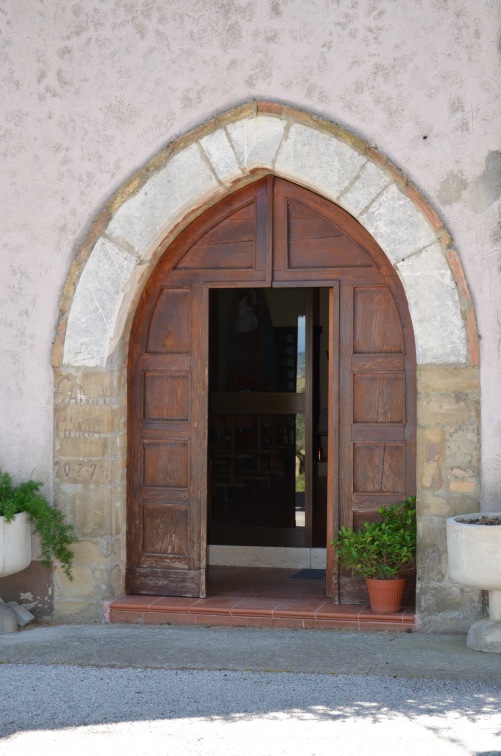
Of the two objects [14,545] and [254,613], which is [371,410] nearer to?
[254,613]

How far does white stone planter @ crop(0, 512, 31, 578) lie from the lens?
6.07 m

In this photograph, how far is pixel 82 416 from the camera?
6457mm

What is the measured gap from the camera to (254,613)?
6273 mm

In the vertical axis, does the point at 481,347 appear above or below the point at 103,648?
above

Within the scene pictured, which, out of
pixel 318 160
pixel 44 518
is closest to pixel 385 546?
pixel 44 518

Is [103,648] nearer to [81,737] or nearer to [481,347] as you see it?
[81,737]

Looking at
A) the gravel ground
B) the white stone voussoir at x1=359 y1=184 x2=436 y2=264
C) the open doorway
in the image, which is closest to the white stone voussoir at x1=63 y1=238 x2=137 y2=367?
the white stone voussoir at x1=359 y1=184 x2=436 y2=264

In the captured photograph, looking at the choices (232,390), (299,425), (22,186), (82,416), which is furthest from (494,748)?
(299,425)

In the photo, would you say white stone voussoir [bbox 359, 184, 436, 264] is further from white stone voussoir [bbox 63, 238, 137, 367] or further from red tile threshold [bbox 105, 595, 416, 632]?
red tile threshold [bbox 105, 595, 416, 632]

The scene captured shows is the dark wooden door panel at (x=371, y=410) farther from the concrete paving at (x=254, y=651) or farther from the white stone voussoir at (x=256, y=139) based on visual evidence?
the white stone voussoir at (x=256, y=139)

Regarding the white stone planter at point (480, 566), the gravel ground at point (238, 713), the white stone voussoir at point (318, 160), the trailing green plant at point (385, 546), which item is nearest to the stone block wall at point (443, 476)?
the trailing green plant at point (385, 546)

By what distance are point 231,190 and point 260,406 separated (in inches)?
108

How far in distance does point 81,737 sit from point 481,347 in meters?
2.97

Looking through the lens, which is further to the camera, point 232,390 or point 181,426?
point 232,390
